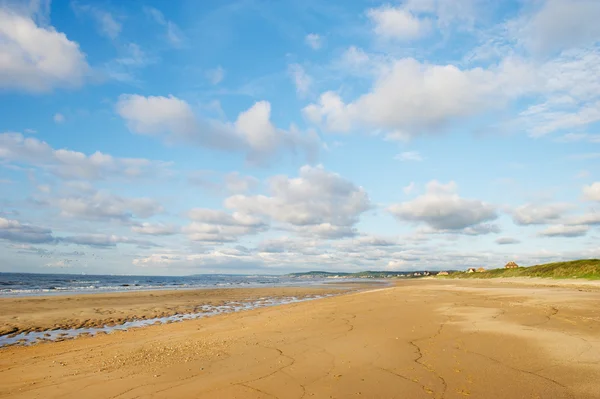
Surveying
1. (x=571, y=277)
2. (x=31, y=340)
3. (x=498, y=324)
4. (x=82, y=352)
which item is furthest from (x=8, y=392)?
(x=571, y=277)

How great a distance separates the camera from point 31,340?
1481 cm

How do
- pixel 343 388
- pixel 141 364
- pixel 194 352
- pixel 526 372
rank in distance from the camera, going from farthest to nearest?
pixel 194 352, pixel 141 364, pixel 526 372, pixel 343 388

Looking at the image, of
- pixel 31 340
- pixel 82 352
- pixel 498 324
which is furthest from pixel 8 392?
pixel 498 324

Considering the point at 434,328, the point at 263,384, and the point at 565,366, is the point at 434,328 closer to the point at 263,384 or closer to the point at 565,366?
A: the point at 565,366

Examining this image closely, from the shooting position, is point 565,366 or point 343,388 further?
point 565,366

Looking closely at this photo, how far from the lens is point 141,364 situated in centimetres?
907

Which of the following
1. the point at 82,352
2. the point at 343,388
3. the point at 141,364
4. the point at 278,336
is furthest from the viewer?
the point at 278,336

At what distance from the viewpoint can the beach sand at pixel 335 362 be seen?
22.4ft

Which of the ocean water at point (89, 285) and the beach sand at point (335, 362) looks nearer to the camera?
the beach sand at point (335, 362)

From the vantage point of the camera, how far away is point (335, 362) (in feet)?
27.9

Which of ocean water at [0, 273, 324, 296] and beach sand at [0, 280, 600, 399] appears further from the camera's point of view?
ocean water at [0, 273, 324, 296]

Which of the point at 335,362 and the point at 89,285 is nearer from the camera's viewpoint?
the point at 335,362

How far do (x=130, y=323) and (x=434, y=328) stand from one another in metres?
15.9

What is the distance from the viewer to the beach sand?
6812 millimetres
